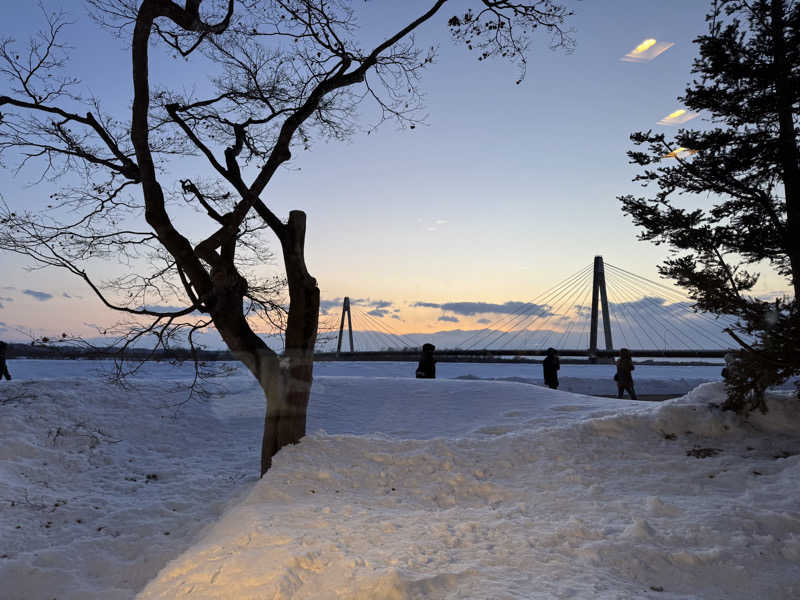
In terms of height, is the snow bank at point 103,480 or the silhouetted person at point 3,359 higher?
the silhouetted person at point 3,359

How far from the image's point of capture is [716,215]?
873 centimetres

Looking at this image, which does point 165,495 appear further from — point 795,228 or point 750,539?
point 795,228

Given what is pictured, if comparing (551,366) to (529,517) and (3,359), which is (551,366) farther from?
(3,359)

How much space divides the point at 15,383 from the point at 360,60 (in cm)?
924

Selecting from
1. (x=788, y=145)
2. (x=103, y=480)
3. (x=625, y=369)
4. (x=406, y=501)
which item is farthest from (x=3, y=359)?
(x=788, y=145)

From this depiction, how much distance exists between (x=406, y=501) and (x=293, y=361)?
91.0 inches

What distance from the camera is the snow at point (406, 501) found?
313 centimetres

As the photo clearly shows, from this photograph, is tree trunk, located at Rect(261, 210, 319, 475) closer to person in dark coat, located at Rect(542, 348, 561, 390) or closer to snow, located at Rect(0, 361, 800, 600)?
snow, located at Rect(0, 361, 800, 600)

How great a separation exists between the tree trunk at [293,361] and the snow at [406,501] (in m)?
0.34

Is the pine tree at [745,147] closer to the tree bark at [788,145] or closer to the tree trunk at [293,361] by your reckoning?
the tree bark at [788,145]

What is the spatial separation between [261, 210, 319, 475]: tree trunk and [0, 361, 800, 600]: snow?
1.11 feet

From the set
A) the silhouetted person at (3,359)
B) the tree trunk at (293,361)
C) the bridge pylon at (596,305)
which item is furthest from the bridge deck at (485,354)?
the tree trunk at (293,361)

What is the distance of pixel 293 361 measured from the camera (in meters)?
6.46

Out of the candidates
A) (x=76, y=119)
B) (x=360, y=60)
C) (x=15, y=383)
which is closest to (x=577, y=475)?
(x=360, y=60)
